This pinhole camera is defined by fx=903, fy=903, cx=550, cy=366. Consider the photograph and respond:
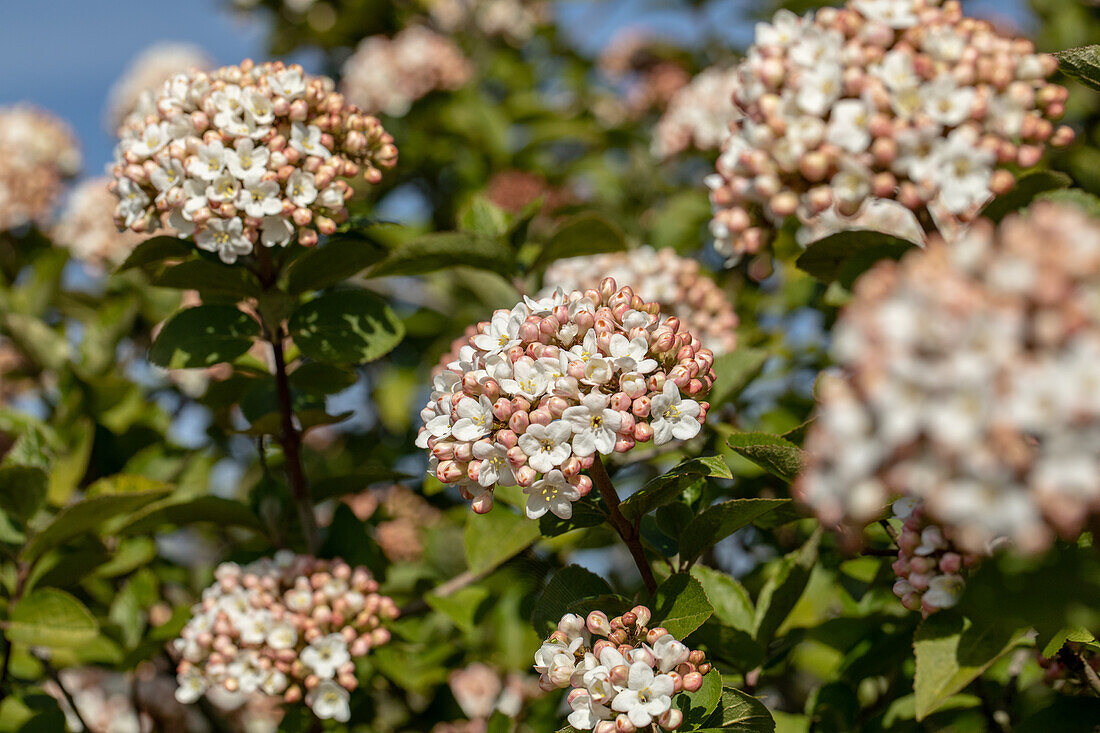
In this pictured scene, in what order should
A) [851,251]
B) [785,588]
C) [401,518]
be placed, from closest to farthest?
[851,251] → [785,588] → [401,518]

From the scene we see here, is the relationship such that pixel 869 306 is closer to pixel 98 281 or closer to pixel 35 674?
pixel 35 674

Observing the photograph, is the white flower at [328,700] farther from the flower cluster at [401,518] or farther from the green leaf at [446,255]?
the flower cluster at [401,518]

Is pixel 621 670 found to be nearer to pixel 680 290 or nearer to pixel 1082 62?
pixel 1082 62

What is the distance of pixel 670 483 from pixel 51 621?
1.97 meters

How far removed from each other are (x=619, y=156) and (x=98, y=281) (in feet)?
12.0

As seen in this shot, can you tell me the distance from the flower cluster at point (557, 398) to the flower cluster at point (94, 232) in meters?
3.89

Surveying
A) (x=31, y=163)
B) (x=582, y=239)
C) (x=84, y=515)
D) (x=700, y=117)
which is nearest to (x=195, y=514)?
(x=84, y=515)

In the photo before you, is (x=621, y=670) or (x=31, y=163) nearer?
(x=621, y=670)

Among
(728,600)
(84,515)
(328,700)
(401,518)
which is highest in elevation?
(84,515)

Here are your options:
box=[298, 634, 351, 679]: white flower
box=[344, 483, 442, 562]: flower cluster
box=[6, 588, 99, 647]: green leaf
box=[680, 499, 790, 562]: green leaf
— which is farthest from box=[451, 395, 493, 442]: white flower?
box=[344, 483, 442, 562]: flower cluster

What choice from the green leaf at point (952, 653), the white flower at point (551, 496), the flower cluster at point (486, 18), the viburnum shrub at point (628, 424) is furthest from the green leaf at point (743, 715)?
the flower cluster at point (486, 18)

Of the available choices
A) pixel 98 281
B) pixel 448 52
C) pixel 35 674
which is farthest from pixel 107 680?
pixel 448 52

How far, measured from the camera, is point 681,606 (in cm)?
187

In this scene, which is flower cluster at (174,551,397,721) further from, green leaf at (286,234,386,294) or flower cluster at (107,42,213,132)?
flower cluster at (107,42,213,132)
